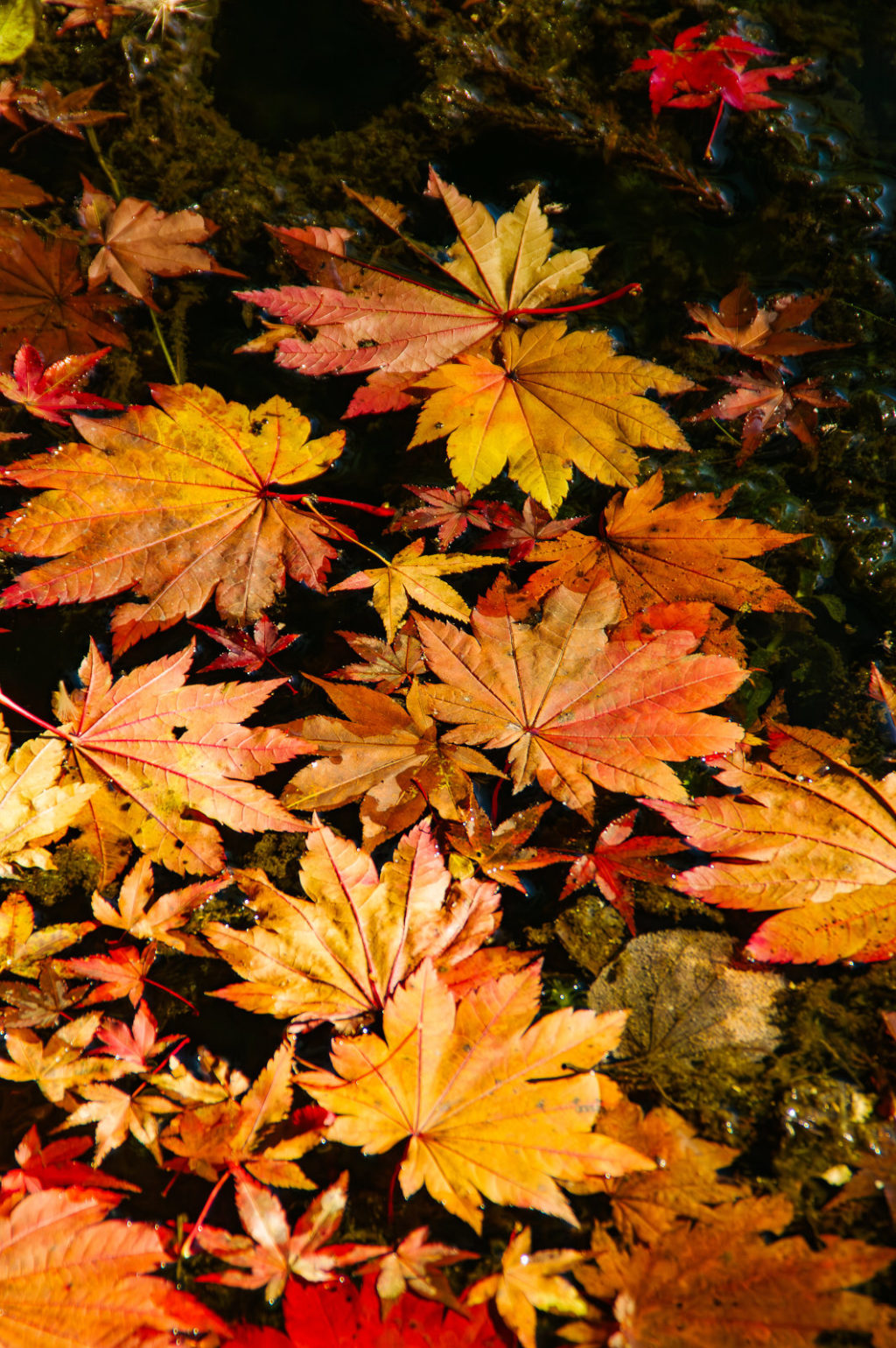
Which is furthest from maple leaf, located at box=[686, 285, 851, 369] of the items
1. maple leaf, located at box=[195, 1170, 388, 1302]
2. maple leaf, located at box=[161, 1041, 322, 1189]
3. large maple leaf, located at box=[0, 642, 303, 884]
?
maple leaf, located at box=[195, 1170, 388, 1302]

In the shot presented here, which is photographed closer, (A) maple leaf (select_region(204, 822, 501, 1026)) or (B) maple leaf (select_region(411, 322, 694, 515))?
(A) maple leaf (select_region(204, 822, 501, 1026))

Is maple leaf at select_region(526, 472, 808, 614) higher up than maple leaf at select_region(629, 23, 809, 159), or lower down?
lower down

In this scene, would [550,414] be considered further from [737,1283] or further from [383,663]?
[737,1283]

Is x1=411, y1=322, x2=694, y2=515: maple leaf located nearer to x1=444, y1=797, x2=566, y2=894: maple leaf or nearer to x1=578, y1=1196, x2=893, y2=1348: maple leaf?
x1=444, y1=797, x2=566, y2=894: maple leaf

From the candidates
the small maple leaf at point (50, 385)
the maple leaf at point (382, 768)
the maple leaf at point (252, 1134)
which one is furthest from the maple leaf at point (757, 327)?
the maple leaf at point (252, 1134)

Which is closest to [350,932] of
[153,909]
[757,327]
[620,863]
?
[153,909]

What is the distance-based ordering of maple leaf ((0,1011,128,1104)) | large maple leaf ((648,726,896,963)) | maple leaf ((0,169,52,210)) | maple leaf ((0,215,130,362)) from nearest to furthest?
large maple leaf ((648,726,896,963)) → maple leaf ((0,1011,128,1104)) → maple leaf ((0,215,130,362)) → maple leaf ((0,169,52,210))
